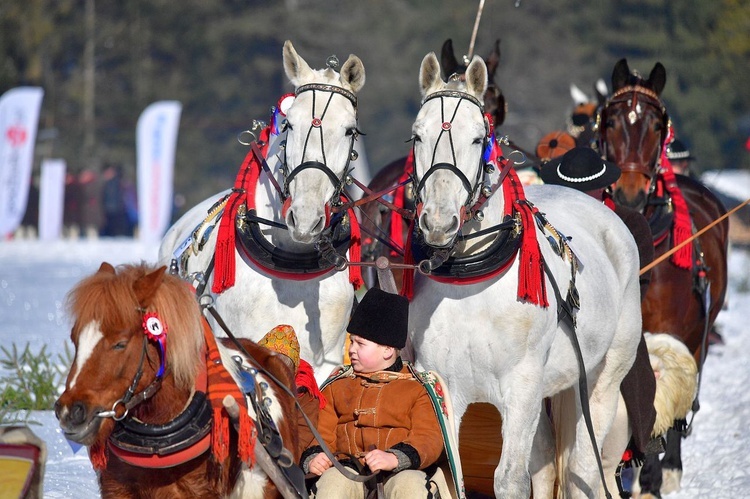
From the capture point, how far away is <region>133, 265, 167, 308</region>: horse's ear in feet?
12.4

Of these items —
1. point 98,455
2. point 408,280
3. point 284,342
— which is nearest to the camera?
point 98,455

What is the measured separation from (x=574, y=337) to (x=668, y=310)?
7.31 feet

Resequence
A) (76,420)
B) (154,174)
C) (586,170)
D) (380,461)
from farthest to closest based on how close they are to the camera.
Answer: (154,174) → (586,170) → (380,461) → (76,420)

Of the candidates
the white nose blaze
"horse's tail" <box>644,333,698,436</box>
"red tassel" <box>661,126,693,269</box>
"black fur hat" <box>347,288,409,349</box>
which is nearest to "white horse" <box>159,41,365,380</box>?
"black fur hat" <box>347,288,409,349</box>

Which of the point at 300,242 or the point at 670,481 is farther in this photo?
the point at 670,481

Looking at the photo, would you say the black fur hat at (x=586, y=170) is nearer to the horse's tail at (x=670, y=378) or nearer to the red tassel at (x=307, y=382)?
the horse's tail at (x=670, y=378)

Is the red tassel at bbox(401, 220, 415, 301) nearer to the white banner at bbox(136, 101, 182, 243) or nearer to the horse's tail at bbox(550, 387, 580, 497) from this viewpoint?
the horse's tail at bbox(550, 387, 580, 497)

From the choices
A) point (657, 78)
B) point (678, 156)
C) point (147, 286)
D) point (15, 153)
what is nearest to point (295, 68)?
point (147, 286)

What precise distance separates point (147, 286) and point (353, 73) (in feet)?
6.76

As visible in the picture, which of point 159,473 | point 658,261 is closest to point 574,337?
point 658,261

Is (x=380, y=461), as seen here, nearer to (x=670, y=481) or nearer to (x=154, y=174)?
(x=670, y=481)

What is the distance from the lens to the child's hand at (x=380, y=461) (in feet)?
14.5

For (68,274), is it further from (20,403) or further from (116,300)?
(116,300)

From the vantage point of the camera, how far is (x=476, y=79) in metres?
5.13
